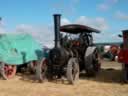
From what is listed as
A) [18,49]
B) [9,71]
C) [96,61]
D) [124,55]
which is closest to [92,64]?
[96,61]

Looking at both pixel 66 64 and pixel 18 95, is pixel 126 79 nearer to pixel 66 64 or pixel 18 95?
pixel 66 64

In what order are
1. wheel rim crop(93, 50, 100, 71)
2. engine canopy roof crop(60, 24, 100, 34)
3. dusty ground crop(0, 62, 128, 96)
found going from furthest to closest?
wheel rim crop(93, 50, 100, 71) < engine canopy roof crop(60, 24, 100, 34) < dusty ground crop(0, 62, 128, 96)

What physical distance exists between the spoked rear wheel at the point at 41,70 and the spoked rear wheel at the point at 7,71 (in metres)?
1.76

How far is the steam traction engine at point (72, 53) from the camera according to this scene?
13.8m

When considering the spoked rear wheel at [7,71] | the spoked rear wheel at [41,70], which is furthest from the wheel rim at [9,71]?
the spoked rear wheel at [41,70]

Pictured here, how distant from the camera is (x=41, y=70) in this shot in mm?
13984

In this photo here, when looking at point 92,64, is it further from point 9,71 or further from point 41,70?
point 9,71

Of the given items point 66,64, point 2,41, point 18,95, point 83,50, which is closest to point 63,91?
point 18,95

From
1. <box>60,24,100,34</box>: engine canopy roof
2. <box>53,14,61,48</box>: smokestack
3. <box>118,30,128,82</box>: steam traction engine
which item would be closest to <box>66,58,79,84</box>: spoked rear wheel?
<box>53,14,61,48</box>: smokestack

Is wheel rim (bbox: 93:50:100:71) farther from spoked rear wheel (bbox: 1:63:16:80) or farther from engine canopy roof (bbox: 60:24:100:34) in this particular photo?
Result: spoked rear wheel (bbox: 1:63:16:80)

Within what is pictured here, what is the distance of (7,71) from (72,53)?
3.15 meters

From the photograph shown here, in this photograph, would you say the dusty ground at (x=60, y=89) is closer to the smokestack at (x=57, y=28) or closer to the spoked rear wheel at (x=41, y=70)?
the spoked rear wheel at (x=41, y=70)

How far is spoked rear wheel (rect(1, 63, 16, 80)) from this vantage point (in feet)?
48.0

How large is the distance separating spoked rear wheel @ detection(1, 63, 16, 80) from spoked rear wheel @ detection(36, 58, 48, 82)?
1762mm
